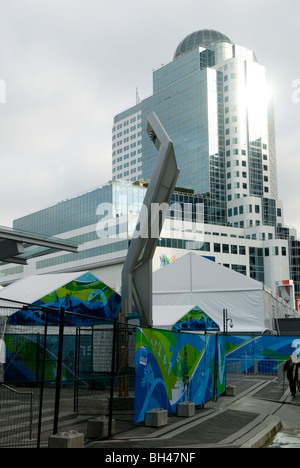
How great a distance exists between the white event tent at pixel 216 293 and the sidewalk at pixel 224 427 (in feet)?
72.1

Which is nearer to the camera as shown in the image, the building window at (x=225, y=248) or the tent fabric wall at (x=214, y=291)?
the tent fabric wall at (x=214, y=291)

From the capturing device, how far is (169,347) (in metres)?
12.9

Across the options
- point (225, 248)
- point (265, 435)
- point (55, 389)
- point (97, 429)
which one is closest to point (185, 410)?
point (265, 435)

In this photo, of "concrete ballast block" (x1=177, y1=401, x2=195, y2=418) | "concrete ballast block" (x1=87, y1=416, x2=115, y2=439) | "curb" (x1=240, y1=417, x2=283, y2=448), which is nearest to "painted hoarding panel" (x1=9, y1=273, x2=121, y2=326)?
"concrete ballast block" (x1=177, y1=401, x2=195, y2=418)

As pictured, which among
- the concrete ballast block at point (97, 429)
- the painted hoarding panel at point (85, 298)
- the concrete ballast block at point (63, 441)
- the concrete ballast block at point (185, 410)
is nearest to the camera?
the concrete ballast block at point (63, 441)

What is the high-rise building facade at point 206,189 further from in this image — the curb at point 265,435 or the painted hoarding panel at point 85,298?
the curb at point 265,435

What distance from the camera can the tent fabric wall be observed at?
135ft

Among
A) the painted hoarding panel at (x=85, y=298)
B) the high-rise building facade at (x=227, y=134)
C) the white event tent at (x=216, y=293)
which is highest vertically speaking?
the high-rise building facade at (x=227, y=134)

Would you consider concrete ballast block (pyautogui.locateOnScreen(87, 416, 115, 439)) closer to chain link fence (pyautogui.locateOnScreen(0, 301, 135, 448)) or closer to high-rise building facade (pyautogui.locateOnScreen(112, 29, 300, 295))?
chain link fence (pyautogui.locateOnScreen(0, 301, 135, 448))

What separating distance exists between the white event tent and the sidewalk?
865 inches

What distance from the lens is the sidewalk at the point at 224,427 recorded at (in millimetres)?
9461

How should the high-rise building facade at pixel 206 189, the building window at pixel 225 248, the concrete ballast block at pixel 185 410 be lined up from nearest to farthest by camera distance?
the concrete ballast block at pixel 185 410 → the high-rise building facade at pixel 206 189 → the building window at pixel 225 248

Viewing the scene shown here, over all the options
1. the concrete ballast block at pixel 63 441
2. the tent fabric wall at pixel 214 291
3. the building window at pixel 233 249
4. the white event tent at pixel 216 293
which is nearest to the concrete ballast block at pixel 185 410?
the concrete ballast block at pixel 63 441
